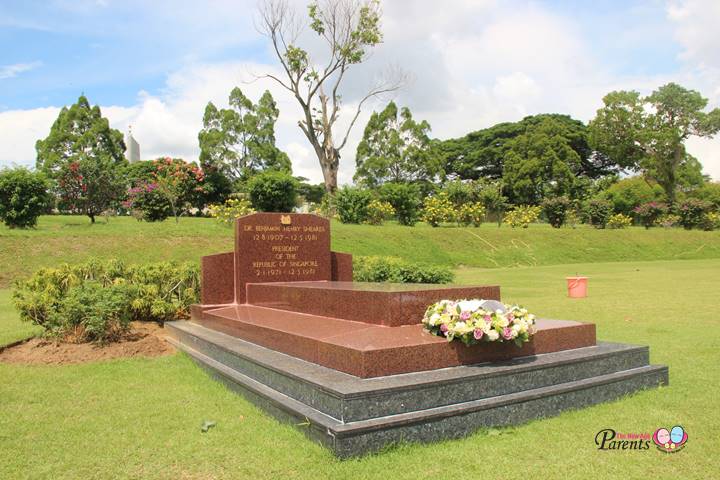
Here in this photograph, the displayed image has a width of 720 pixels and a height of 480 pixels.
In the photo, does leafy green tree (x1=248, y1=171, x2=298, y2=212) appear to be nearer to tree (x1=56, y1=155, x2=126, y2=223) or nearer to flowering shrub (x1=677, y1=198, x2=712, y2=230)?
tree (x1=56, y1=155, x2=126, y2=223)

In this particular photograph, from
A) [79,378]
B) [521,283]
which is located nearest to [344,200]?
[521,283]

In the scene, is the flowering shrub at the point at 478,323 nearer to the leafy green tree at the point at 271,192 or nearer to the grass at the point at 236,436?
the grass at the point at 236,436

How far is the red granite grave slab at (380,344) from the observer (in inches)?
149

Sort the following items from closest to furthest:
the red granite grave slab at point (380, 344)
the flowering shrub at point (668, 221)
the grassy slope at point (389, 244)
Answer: the red granite grave slab at point (380, 344) → the grassy slope at point (389, 244) → the flowering shrub at point (668, 221)

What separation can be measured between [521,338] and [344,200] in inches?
802

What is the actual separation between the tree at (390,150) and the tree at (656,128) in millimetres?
13542

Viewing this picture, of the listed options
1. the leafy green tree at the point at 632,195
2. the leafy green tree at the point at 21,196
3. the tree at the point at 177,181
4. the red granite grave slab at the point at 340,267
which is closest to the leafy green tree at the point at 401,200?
the tree at the point at 177,181

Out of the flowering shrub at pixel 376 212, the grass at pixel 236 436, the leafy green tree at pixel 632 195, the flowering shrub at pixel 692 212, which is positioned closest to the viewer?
the grass at pixel 236 436

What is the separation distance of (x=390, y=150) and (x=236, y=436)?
3607 centimetres

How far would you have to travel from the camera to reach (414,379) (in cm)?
367

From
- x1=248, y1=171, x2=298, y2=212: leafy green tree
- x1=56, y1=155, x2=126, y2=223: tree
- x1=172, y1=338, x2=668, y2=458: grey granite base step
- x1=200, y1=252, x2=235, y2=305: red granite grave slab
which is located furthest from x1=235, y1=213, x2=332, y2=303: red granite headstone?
x1=248, y1=171, x2=298, y2=212: leafy green tree

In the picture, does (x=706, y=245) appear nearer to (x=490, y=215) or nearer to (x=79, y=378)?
(x=490, y=215)

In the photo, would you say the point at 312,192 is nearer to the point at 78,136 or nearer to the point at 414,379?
the point at 78,136

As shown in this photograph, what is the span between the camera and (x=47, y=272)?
7379 millimetres
